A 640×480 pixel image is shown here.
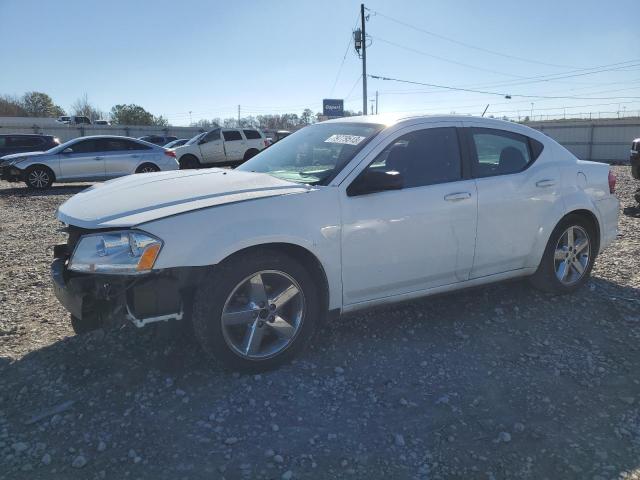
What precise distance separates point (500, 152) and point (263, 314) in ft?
8.21

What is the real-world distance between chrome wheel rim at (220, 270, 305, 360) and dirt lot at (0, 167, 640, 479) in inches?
7.9

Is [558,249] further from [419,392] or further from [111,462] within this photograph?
[111,462]

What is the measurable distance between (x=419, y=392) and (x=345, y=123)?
7.29 ft

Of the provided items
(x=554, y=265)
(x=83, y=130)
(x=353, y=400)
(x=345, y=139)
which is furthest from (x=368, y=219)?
(x=83, y=130)

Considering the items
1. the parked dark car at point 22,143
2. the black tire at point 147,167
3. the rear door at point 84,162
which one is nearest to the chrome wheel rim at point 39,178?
the rear door at point 84,162

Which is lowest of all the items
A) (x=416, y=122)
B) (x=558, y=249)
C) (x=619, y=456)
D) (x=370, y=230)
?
(x=619, y=456)

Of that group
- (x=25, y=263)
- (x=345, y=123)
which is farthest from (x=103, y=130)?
(x=345, y=123)

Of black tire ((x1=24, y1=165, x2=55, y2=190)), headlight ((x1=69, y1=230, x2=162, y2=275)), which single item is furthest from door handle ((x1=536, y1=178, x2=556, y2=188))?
black tire ((x1=24, y1=165, x2=55, y2=190))

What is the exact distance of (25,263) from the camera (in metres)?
6.01

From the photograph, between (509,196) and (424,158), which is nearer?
(424,158)

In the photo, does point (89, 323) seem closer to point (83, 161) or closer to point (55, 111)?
point (83, 161)

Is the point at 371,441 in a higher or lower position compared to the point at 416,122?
lower

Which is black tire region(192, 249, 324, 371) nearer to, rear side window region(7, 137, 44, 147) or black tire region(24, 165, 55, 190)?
black tire region(24, 165, 55, 190)

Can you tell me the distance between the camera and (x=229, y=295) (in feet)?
10.5
